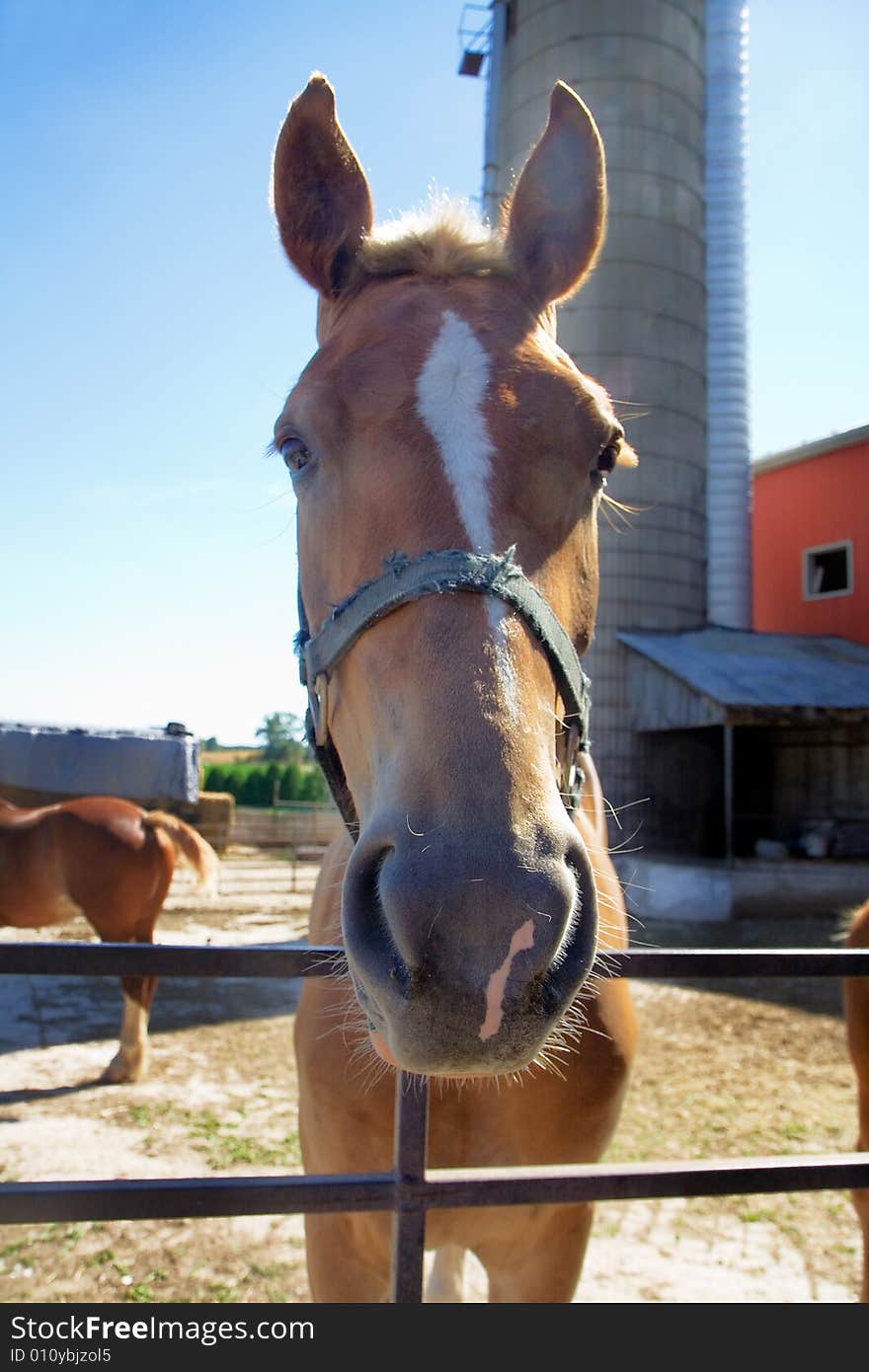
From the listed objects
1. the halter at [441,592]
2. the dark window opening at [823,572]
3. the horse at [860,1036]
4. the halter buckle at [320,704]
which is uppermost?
the dark window opening at [823,572]

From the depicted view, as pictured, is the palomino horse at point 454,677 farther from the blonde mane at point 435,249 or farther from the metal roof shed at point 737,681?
the metal roof shed at point 737,681

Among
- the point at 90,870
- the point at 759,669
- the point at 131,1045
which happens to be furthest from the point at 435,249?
the point at 759,669

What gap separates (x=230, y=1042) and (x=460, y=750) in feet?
20.7

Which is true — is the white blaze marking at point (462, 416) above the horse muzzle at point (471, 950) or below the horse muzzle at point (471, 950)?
above

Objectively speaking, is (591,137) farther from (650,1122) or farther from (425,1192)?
(650,1122)

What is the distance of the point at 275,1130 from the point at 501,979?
457cm

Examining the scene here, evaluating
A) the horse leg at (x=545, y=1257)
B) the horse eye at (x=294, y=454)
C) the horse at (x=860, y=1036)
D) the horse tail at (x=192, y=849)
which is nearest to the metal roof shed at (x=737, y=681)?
the horse tail at (x=192, y=849)

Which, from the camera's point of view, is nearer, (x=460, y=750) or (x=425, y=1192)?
(x=460, y=750)

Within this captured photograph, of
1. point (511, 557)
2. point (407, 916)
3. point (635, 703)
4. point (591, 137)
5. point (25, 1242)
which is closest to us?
point (407, 916)

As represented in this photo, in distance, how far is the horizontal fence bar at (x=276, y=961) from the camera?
1.56 meters

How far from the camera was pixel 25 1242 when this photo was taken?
3670 mm

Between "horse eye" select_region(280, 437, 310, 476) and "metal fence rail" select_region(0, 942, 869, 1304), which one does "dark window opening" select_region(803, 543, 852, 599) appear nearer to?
"metal fence rail" select_region(0, 942, 869, 1304)

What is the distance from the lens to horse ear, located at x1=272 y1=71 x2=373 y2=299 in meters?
1.97
